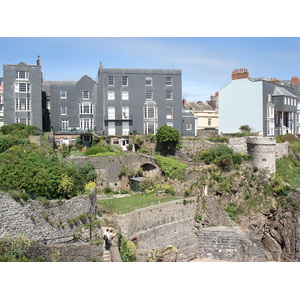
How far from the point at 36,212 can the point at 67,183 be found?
81.6 inches

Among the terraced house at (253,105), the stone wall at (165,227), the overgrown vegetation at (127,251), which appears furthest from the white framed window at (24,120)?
the overgrown vegetation at (127,251)

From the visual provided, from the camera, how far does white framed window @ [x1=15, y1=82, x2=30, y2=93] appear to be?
1253 inches

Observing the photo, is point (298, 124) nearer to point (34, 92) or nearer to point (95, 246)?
point (34, 92)

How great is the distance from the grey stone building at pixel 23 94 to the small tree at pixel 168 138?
33.6 feet

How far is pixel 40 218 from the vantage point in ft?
45.0

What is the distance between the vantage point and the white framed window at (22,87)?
104 feet

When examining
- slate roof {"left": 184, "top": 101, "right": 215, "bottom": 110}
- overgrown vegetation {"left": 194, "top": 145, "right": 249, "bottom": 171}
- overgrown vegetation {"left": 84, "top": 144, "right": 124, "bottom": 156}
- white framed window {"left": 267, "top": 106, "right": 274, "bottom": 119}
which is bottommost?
overgrown vegetation {"left": 194, "top": 145, "right": 249, "bottom": 171}

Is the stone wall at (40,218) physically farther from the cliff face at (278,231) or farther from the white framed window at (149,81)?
the white framed window at (149,81)

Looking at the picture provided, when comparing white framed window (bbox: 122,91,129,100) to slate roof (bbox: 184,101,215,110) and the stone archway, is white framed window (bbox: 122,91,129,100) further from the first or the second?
slate roof (bbox: 184,101,215,110)

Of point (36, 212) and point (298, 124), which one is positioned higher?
point (298, 124)

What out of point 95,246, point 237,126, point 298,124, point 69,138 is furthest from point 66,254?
point 298,124

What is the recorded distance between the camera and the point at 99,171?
26.4 meters

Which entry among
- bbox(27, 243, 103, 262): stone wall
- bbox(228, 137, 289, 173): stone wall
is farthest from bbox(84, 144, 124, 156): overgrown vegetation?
bbox(27, 243, 103, 262): stone wall

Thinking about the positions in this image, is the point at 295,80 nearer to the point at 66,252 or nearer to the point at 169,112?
the point at 169,112
